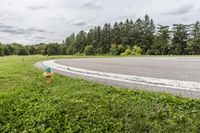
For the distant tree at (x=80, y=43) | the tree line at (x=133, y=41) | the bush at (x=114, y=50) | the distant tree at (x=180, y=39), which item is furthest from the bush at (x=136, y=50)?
the distant tree at (x=80, y=43)

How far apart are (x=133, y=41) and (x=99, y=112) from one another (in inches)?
2656

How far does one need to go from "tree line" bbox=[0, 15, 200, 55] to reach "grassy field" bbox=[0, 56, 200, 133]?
183ft

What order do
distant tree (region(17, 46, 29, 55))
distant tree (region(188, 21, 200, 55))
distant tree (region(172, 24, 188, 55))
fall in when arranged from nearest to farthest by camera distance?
distant tree (region(188, 21, 200, 55)) → distant tree (region(172, 24, 188, 55)) → distant tree (region(17, 46, 29, 55))

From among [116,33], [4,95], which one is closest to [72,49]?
[116,33]

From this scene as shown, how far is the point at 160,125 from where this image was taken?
4523mm

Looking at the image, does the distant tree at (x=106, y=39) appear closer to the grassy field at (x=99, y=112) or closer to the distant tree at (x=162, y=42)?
the distant tree at (x=162, y=42)

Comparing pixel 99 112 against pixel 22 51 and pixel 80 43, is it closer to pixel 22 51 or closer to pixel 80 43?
pixel 80 43

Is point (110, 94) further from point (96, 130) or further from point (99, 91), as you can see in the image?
point (96, 130)

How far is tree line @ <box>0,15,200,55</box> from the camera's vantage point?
194 feet

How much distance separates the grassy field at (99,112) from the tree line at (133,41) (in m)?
55.9

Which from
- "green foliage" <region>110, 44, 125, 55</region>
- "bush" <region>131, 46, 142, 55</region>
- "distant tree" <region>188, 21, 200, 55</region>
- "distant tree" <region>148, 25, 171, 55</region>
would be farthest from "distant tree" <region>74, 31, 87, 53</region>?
"distant tree" <region>188, 21, 200, 55</region>

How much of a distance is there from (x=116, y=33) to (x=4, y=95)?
7074cm

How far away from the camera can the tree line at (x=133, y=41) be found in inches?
2329

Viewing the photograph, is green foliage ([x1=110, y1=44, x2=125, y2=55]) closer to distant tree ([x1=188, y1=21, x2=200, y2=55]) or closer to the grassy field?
distant tree ([x1=188, y1=21, x2=200, y2=55])
